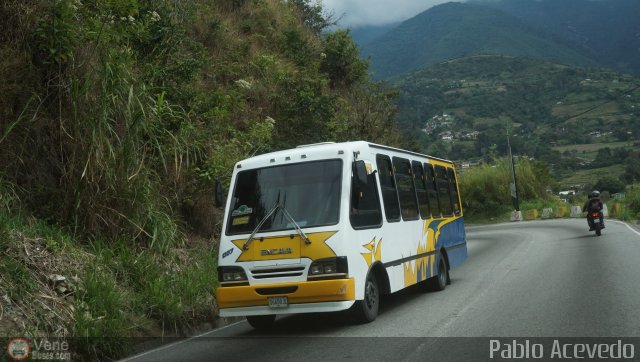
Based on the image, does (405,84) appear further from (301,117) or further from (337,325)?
(337,325)

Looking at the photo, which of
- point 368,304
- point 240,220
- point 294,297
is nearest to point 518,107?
point 368,304

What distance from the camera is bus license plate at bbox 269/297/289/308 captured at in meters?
8.61

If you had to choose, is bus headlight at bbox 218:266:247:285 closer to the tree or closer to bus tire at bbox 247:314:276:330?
bus tire at bbox 247:314:276:330

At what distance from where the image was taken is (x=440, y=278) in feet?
41.9

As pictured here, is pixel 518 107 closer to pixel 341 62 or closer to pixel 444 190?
pixel 341 62

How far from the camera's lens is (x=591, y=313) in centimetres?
891

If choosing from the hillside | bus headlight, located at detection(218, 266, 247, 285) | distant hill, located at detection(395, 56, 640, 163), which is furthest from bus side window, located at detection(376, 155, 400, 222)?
distant hill, located at detection(395, 56, 640, 163)

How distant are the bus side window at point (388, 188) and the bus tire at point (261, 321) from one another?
2.34m

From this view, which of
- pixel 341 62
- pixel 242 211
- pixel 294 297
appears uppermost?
pixel 341 62

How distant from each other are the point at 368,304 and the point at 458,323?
1239 millimetres

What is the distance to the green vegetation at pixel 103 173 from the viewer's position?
8.15 metres

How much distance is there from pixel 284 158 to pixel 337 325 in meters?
2.47

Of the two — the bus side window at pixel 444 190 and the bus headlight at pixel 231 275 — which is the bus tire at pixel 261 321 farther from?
the bus side window at pixel 444 190

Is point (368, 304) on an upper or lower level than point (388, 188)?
lower
